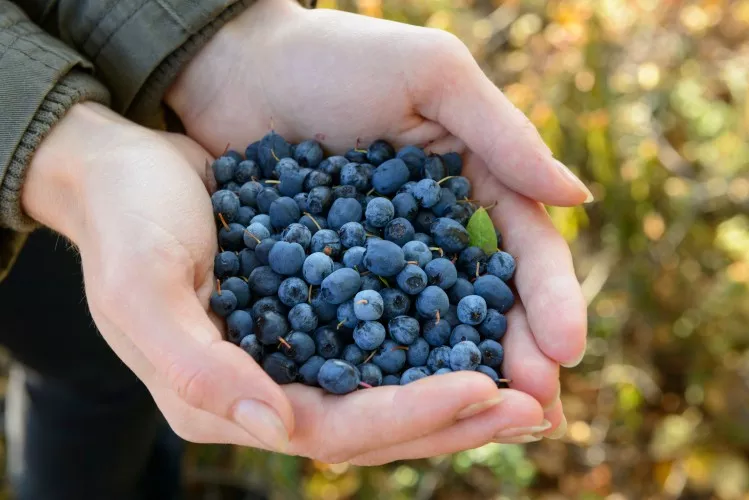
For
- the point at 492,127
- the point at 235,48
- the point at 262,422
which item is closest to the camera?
the point at 262,422

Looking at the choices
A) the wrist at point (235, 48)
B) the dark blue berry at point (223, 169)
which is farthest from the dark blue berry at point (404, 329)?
the wrist at point (235, 48)

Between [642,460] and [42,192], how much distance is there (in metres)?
1.72

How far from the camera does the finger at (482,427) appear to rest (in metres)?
0.92

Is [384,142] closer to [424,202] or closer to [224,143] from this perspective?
[424,202]

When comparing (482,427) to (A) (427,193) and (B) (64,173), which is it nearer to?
(A) (427,193)

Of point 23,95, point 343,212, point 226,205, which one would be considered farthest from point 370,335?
point 23,95

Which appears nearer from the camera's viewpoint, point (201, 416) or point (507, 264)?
point (201, 416)

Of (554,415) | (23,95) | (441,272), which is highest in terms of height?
(23,95)

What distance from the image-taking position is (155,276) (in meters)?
0.93

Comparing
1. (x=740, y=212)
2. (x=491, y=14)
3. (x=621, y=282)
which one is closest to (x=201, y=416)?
(x=621, y=282)

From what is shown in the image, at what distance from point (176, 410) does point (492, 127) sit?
68 cm

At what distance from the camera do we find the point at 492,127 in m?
1.18

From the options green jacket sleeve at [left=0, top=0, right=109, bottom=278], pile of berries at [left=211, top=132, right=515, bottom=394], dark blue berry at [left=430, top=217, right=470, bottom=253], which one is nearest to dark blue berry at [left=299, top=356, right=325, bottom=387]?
pile of berries at [left=211, top=132, right=515, bottom=394]

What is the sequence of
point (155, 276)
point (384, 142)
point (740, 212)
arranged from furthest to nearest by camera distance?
point (740, 212)
point (384, 142)
point (155, 276)
